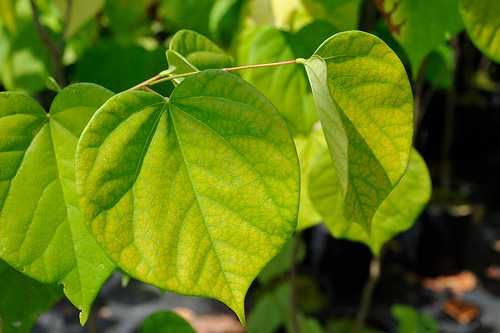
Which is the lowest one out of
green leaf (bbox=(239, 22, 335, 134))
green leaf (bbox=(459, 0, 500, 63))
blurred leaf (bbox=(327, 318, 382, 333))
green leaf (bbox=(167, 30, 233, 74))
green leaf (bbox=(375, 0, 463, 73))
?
blurred leaf (bbox=(327, 318, 382, 333))

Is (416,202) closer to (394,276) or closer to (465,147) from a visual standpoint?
(394,276)

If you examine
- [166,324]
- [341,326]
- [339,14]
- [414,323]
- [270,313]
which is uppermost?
[339,14]

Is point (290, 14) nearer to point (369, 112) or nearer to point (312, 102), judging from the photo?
point (312, 102)

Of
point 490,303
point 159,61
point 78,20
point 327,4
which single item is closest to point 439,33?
point 327,4

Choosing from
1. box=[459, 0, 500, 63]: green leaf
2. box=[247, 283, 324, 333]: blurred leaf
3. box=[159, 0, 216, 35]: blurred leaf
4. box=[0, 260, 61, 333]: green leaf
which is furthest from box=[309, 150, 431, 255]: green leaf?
box=[247, 283, 324, 333]: blurred leaf

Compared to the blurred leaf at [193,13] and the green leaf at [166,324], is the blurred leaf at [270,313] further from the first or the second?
the green leaf at [166,324]

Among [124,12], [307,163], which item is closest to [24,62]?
[124,12]

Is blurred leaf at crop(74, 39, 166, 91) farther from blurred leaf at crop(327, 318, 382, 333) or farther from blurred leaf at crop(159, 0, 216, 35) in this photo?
blurred leaf at crop(327, 318, 382, 333)
